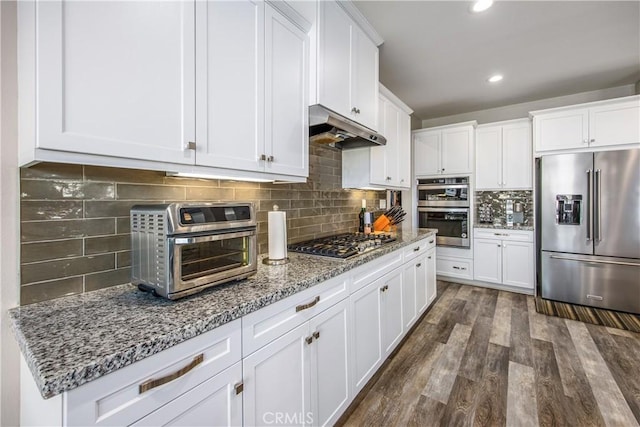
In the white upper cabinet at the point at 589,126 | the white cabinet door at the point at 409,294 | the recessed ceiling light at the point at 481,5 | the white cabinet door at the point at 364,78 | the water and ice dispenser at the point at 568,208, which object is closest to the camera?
the recessed ceiling light at the point at 481,5

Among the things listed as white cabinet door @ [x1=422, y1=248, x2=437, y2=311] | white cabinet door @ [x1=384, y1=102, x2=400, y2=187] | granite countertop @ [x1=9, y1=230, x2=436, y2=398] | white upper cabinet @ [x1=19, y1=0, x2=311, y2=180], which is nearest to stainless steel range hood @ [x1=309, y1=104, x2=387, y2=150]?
white upper cabinet @ [x1=19, y1=0, x2=311, y2=180]

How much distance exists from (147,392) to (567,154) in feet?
14.3

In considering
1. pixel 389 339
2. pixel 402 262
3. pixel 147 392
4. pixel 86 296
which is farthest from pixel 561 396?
pixel 86 296

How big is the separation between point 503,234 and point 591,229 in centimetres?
90

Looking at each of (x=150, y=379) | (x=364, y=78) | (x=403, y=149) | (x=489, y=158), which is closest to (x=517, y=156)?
(x=489, y=158)

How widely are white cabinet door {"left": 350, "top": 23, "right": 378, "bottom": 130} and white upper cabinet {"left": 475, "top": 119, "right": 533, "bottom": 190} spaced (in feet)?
8.59

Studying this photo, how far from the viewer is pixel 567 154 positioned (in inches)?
128

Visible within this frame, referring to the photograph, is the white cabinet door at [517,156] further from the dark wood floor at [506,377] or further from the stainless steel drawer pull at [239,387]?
the stainless steel drawer pull at [239,387]

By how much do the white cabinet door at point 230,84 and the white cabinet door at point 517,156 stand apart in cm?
391

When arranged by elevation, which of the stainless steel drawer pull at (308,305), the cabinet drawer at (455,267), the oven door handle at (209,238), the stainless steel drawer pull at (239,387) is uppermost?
the oven door handle at (209,238)

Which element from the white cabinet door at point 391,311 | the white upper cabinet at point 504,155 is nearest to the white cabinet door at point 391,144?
the white cabinet door at point 391,311

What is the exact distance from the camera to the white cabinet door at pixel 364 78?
2068 millimetres

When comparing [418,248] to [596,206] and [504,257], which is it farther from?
[596,206]

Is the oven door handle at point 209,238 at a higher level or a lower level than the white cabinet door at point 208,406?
higher
